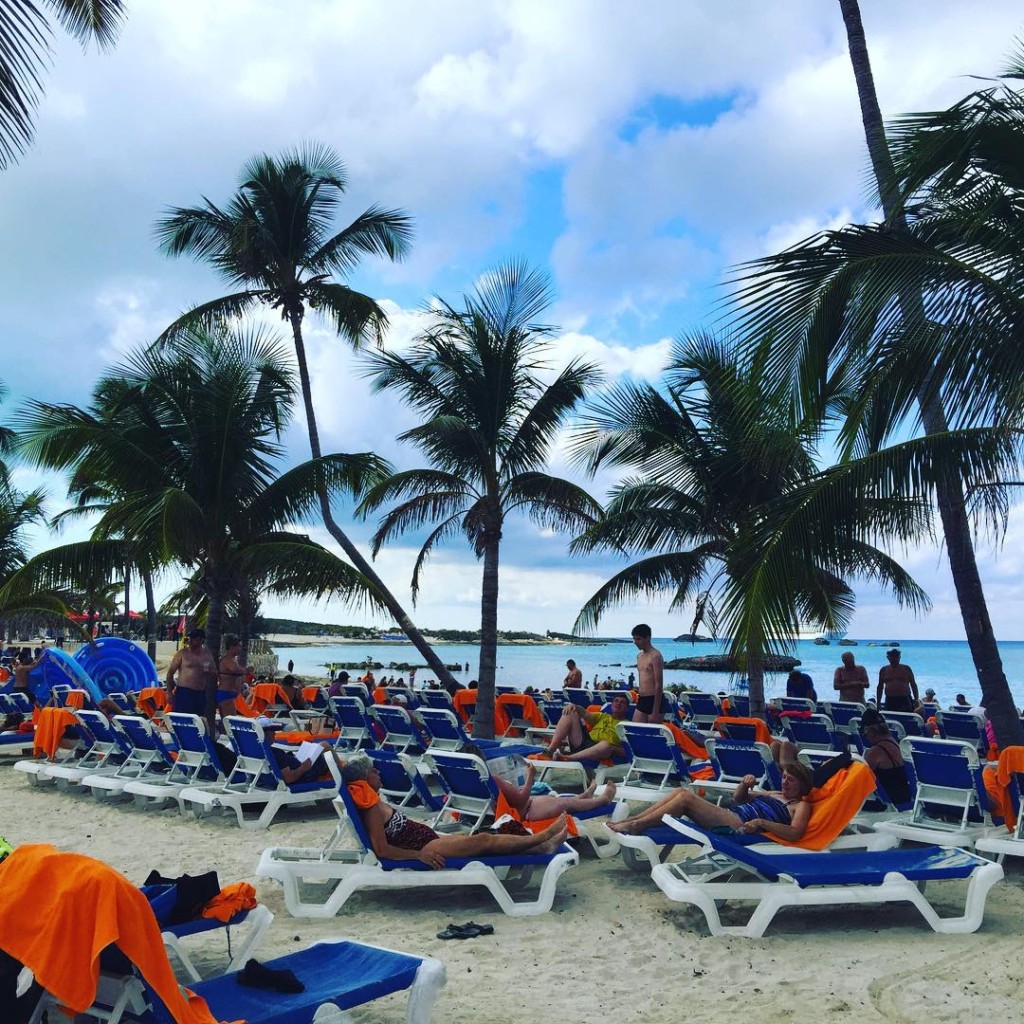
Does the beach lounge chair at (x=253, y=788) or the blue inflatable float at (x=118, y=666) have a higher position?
the blue inflatable float at (x=118, y=666)

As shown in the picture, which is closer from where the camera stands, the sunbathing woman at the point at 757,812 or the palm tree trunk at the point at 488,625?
the sunbathing woman at the point at 757,812

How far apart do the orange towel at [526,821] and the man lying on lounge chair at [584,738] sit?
2433 millimetres

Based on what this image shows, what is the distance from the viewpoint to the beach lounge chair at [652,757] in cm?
755

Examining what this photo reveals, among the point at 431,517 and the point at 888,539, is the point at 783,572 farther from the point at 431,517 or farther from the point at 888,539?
the point at 431,517

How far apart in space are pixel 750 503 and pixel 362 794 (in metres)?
9.34

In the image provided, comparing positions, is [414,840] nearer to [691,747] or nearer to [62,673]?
[691,747]

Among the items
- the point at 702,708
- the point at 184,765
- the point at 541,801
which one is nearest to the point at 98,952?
the point at 541,801

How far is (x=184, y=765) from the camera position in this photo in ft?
28.9

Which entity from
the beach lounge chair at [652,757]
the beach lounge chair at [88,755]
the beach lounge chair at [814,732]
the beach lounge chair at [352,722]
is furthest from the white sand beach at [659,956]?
the beach lounge chair at [352,722]

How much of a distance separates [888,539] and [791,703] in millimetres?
6355

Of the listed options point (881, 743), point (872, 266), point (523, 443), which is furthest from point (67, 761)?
point (872, 266)

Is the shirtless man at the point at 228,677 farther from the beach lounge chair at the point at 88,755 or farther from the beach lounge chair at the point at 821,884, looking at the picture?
the beach lounge chair at the point at 821,884

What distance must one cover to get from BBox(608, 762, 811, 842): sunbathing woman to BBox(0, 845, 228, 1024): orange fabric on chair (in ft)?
10.7

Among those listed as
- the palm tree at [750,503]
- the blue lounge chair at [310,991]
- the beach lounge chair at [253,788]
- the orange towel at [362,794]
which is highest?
the palm tree at [750,503]
